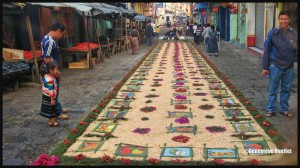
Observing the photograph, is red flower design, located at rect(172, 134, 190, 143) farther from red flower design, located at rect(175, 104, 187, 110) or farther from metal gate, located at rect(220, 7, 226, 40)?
metal gate, located at rect(220, 7, 226, 40)

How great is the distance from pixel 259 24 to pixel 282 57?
40.7 ft

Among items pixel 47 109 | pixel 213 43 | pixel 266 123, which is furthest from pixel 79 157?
pixel 213 43

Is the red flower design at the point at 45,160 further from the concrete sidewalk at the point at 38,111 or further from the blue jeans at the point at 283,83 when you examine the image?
the blue jeans at the point at 283,83

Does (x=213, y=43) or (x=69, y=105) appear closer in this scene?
(x=69, y=105)

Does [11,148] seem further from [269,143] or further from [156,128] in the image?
[269,143]

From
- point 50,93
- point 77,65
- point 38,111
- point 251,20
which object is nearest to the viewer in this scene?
point 50,93

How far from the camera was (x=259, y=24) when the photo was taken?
57.1 feet

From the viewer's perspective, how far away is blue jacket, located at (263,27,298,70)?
18.7 feet

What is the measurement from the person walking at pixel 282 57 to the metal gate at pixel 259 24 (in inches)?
441

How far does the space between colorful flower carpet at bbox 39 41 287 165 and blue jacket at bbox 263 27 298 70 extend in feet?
3.37

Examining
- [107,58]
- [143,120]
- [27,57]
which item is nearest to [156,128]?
[143,120]

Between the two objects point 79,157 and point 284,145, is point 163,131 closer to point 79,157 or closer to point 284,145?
point 79,157

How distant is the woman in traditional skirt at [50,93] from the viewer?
18.6ft

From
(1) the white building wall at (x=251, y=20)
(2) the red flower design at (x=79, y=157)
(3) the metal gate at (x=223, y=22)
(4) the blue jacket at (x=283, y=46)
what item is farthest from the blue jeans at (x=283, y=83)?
(3) the metal gate at (x=223, y=22)
